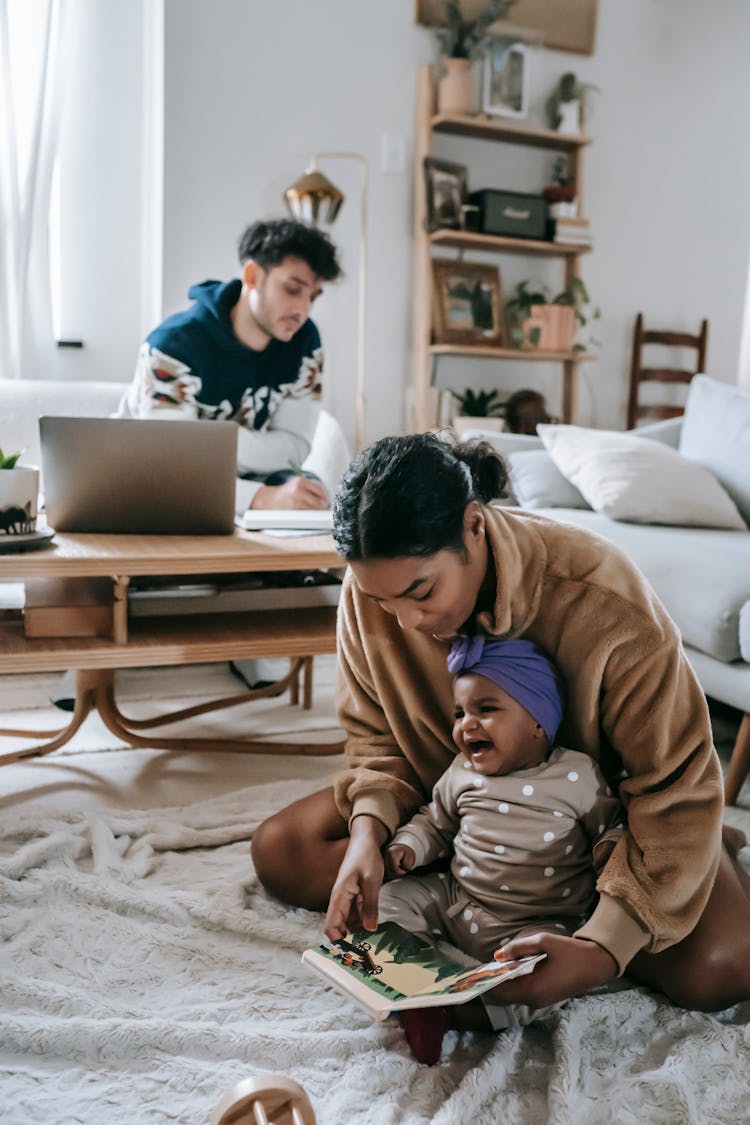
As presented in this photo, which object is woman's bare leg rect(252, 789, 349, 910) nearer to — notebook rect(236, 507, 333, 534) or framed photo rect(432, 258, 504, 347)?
notebook rect(236, 507, 333, 534)

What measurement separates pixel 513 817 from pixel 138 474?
0.90 meters

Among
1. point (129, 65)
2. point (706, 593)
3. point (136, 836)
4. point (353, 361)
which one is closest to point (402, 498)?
point (136, 836)

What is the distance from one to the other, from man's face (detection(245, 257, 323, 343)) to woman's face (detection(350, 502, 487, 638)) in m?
1.25

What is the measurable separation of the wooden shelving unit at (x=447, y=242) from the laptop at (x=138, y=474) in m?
1.85

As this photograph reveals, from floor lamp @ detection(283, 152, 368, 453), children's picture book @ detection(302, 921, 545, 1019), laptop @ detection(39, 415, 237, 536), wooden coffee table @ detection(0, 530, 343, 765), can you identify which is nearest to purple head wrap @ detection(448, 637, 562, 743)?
children's picture book @ detection(302, 921, 545, 1019)

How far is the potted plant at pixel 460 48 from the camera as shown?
10.7 ft

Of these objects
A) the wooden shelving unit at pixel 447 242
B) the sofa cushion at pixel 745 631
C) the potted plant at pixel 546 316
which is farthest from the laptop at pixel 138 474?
the potted plant at pixel 546 316

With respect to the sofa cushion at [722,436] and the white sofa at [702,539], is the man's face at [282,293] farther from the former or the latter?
the sofa cushion at [722,436]

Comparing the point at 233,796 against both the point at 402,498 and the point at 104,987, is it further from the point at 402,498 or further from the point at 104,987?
the point at 402,498

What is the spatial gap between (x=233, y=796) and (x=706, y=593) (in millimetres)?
979

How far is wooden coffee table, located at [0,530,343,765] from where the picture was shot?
1464 millimetres

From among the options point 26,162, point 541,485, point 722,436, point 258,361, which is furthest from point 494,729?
point 26,162

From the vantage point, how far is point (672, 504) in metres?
2.32

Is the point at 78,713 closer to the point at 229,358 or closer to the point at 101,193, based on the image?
the point at 229,358
